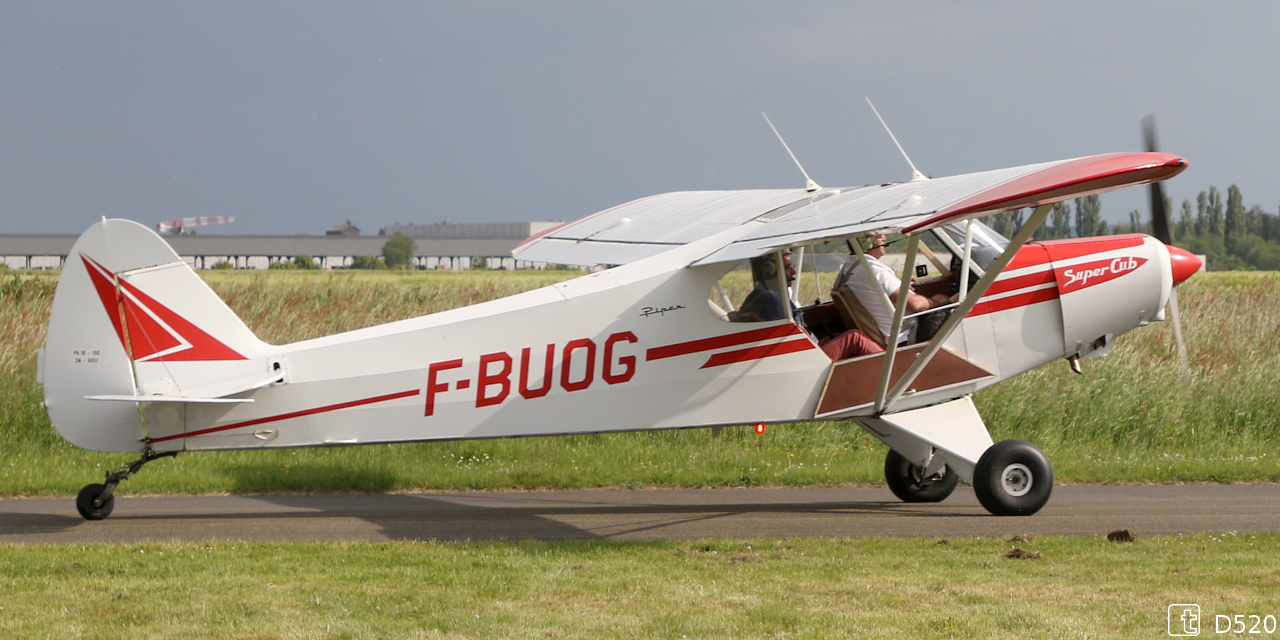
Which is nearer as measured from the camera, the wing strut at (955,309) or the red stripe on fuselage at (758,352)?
the wing strut at (955,309)

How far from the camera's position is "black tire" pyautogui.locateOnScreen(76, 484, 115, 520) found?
8273 mm

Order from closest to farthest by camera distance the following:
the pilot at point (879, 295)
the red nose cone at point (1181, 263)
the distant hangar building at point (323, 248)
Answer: the pilot at point (879, 295) → the red nose cone at point (1181, 263) → the distant hangar building at point (323, 248)

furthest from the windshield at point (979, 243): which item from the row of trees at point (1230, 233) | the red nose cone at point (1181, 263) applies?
the row of trees at point (1230, 233)

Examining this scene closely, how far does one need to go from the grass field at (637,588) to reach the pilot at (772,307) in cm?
148

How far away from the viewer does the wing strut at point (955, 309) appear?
6900 mm

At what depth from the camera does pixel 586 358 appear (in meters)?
7.68

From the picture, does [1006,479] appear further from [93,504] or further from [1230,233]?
[1230,233]

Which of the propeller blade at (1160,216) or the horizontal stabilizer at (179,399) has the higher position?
the propeller blade at (1160,216)

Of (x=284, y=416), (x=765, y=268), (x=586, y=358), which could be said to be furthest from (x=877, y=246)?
(x=284, y=416)

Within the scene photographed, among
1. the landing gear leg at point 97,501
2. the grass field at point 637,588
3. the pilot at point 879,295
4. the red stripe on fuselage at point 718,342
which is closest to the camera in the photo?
the grass field at point 637,588

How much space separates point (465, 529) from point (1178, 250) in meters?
6.25

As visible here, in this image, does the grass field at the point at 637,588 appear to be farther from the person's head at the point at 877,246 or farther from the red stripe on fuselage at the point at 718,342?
the person's head at the point at 877,246

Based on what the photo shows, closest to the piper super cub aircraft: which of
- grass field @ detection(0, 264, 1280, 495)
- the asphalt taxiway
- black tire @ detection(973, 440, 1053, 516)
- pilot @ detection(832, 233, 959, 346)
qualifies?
black tire @ detection(973, 440, 1053, 516)

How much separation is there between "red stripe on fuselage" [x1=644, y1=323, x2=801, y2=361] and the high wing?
2.05 feet
